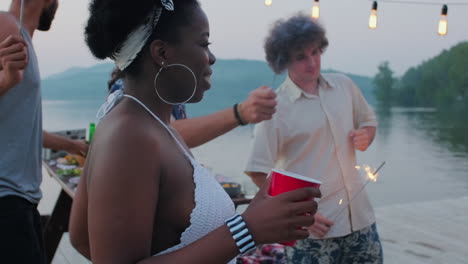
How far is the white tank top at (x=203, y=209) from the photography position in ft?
3.15

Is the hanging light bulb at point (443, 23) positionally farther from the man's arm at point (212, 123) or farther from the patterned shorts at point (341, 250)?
the man's arm at point (212, 123)

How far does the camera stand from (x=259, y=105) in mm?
1842

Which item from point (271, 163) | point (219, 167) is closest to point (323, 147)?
point (271, 163)

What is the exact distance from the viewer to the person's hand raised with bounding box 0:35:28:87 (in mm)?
1584

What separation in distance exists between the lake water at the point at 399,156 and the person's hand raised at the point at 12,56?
5.24 feet

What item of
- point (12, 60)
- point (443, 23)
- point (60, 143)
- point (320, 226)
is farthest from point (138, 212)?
point (443, 23)

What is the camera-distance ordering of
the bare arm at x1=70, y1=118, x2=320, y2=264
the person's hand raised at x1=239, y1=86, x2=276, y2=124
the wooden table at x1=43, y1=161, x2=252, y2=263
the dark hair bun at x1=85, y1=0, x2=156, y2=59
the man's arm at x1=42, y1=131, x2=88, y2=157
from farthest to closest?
the wooden table at x1=43, y1=161, x2=252, y2=263, the man's arm at x1=42, y1=131, x2=88, y2=157, the person's hand raised at x1=239, y1=86, x2=276, y2=124, the dark hair bun at x1=85, y1=0, x2=156, y2=59, the bare arm at x1=70, y1=118, x2=320, y2=264

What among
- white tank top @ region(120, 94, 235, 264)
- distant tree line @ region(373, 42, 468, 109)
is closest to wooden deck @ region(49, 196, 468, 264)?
white tank top @ region(120, 94, 235, 264)

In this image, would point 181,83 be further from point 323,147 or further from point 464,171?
point 464,171

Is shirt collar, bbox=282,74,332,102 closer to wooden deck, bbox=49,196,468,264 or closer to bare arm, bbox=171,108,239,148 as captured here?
bare arm, bbox=171,108,239,148

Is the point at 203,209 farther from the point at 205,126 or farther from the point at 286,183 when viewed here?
the point at 205,126

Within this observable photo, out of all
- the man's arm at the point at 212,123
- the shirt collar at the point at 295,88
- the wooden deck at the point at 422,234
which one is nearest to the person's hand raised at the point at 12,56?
the man's arm at the point at 212,123

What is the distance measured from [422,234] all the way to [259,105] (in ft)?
12.1

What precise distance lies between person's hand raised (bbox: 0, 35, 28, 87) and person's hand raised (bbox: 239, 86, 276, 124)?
79 cm
